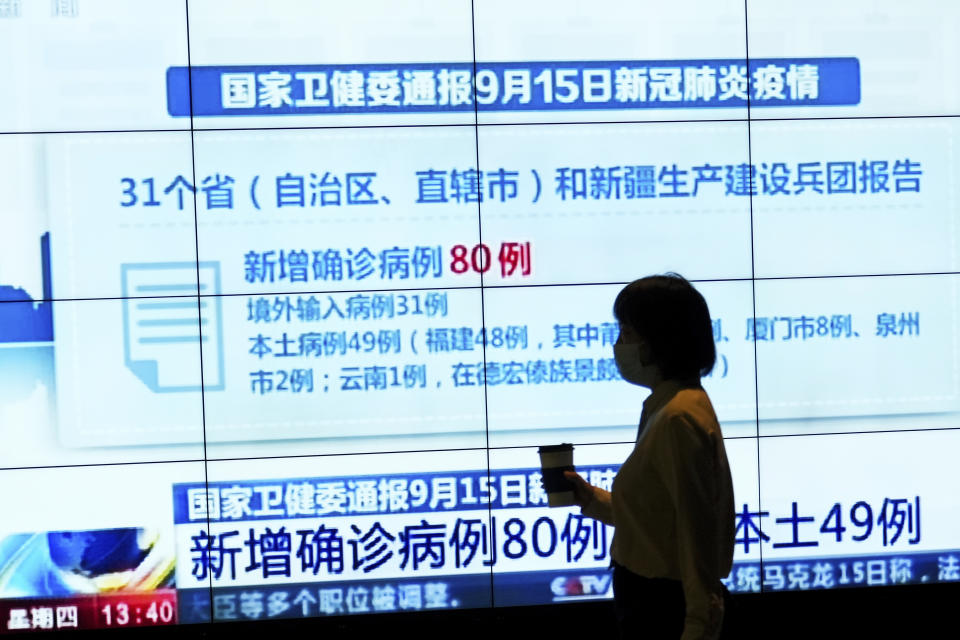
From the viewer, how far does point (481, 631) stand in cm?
381

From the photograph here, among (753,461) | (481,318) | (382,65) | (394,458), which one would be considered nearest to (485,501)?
(394,458)

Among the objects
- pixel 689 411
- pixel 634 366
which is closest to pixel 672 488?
pixel 689 411

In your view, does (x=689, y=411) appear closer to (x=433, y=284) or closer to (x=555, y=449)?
(x=555, y=449)

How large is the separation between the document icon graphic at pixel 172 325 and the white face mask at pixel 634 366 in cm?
190

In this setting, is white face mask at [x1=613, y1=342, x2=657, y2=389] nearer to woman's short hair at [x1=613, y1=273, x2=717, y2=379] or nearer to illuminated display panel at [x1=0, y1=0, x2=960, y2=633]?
woman's short hair at [x1=613, y1=273, x2=717, y2=379]

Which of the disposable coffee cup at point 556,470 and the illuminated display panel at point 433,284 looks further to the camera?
the illuminated display panel at point 433,284

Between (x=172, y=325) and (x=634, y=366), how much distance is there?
81.2 inches

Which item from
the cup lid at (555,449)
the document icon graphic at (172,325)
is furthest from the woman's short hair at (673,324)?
the document icon graphic at (172,325)

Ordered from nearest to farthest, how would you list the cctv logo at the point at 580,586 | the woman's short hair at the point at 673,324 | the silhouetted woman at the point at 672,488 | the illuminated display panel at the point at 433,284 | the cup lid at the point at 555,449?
the silhouetted woman at the point at 672,488 < the woman's short hair at the point at 673,324 < the cup lid at the point at 555,449 < the illuminated display panel at the point at 433,284 < the cctv logo at the point at 580,586

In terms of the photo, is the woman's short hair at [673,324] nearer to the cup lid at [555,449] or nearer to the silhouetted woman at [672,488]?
the silhouetted woman at [672,488]

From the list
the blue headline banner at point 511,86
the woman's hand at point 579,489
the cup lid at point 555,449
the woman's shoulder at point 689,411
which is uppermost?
the blue headline banner at point 511,86

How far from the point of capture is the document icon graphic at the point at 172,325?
143 inches

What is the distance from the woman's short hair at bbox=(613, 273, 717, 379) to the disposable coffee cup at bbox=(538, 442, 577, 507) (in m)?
0.33

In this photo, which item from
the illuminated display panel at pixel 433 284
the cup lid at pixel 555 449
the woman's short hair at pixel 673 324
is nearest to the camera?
the woman's short hair at pixel 673 324
